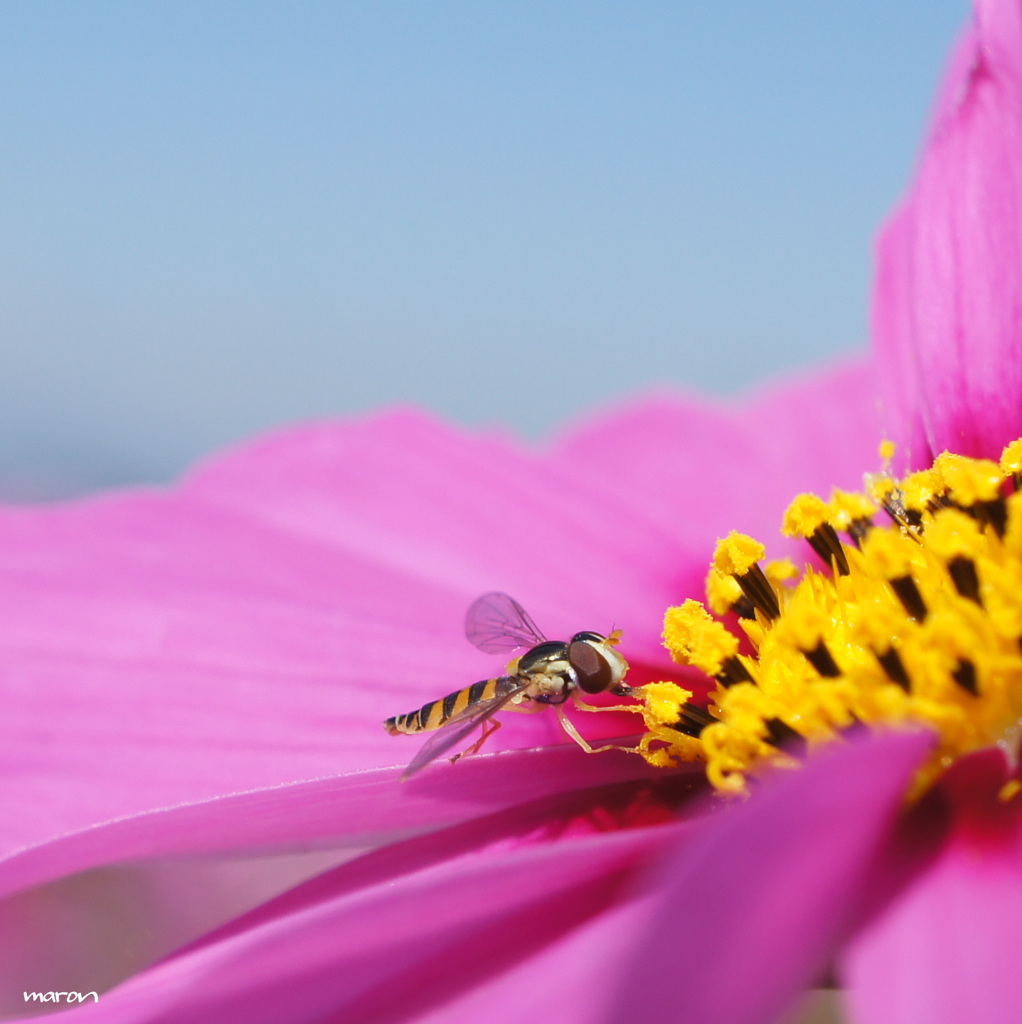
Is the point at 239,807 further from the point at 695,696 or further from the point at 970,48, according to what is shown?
the point at 970,48

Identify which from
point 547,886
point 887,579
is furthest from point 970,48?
point 547,886

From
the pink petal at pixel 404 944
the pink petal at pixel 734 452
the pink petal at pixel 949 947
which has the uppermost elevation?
the pink petal at pixel 734 452

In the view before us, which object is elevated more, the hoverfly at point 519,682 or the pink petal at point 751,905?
the hoverfly at point 519,682

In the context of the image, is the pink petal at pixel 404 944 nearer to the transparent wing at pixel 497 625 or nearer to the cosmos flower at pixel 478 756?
the cosmos flower at pixel 478 756

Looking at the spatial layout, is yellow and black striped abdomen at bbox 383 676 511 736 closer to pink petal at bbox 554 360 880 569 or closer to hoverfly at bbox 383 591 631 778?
hoverfly at bbox 383 591 631 778

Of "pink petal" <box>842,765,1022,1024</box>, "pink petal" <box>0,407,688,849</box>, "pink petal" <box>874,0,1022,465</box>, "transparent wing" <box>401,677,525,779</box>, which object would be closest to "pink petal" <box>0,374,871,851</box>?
"pink petal" <box>0,407,688,849</box>

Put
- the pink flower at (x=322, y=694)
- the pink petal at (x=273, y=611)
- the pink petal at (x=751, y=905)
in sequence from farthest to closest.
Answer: the pink petal at (x=273, y=611), the pink flower at (x=322, y=694), the pink petal at (x=751, y=905)

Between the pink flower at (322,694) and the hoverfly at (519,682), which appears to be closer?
the pink flower at (322,694)

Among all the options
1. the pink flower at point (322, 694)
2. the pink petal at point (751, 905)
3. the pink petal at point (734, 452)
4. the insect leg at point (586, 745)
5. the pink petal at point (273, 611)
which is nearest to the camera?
→ the pink petal at point (751, 905)

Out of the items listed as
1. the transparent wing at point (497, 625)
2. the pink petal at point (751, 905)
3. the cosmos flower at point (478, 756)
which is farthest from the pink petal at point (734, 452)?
the pink petal at point (751, 905)
